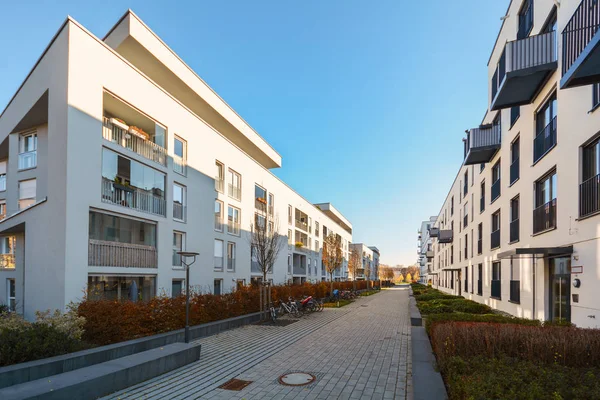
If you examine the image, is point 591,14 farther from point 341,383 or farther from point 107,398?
point 107,398

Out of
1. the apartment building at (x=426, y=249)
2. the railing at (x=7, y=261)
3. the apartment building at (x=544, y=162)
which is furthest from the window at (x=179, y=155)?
the apartment building at (x=426, y=249)

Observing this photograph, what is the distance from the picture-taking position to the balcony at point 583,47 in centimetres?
593

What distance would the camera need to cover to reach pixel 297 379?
7125 mm

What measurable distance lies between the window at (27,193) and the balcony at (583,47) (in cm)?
1955

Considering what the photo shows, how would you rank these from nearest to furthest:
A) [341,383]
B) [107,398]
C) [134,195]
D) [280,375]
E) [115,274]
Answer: [107,398]
[341,383]
[280,375]
[115,274]
[134,195]

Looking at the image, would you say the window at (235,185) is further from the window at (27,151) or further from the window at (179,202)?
the window at (27,151)

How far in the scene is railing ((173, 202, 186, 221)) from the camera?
18.5 meters

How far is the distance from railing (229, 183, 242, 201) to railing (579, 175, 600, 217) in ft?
62.7

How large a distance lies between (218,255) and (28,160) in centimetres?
1077

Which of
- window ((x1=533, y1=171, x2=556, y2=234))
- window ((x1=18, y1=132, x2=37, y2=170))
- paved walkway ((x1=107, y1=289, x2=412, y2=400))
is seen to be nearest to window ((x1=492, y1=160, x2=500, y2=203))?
window ((x1=533, y1=171, x2=556, y2=234))

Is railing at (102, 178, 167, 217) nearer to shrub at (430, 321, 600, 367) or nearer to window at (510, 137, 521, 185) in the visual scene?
shrub at (430, 321, 600, 367)

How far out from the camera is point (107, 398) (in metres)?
5.94

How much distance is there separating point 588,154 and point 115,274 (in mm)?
15547

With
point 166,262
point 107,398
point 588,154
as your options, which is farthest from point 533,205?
point 166,262
